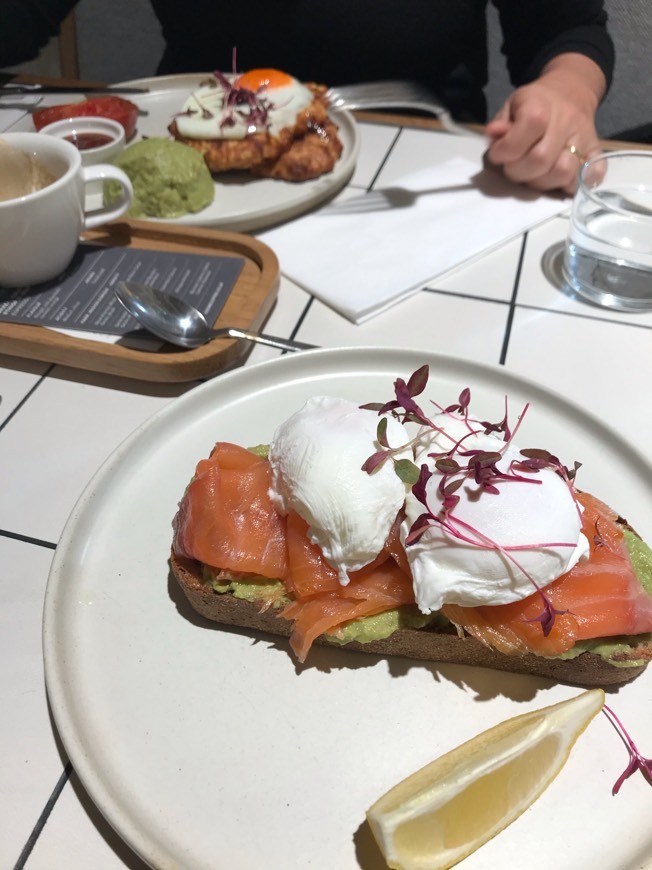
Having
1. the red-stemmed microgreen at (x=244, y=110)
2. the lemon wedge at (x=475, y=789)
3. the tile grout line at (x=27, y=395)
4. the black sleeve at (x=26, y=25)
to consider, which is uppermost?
the black sleeve at (x=26, y=25)

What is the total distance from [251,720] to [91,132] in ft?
5.95

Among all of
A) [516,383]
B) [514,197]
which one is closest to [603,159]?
[514,197]

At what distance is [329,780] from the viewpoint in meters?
0.80

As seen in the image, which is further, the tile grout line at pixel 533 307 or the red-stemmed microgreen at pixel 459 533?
the tile grout line at pixel 533 307

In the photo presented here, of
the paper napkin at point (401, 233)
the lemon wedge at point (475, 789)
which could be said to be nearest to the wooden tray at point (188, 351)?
the paper napkin at point (401, 233)

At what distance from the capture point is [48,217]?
1.38 meters

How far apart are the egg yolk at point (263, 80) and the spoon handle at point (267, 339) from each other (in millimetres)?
980

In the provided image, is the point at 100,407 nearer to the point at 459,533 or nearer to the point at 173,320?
the point at 173,320

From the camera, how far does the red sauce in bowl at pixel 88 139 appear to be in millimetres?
1901

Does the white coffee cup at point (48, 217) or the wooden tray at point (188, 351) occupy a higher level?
the white coffee cup at point (48, 217)

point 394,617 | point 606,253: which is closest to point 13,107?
point 606,253

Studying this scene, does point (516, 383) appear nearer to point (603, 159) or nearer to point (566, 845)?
point (566, 845)

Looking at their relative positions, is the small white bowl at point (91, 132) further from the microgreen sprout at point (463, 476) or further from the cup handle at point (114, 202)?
the microgreen sprout at point (463, 476)

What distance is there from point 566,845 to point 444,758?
0.17 m
